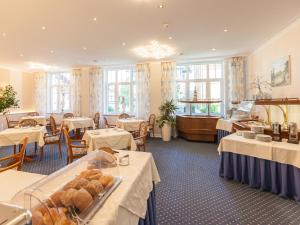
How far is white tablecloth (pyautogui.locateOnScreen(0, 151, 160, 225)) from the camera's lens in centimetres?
106

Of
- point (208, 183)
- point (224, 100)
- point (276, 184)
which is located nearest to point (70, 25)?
point (208, 183)

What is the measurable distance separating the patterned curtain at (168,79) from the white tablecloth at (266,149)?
4.23m

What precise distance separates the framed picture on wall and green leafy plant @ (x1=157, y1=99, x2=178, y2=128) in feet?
10.9

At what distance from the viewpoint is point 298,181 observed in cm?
257

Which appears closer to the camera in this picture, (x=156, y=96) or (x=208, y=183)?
(x=208, y=183)

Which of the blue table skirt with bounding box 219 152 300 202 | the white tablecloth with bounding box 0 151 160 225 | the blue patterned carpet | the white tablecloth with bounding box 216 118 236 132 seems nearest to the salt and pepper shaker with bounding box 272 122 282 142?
the blue table skirt with bounding box 219 152 300 202

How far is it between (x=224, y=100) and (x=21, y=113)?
→ 373 inches

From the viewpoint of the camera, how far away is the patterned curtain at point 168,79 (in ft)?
24.1

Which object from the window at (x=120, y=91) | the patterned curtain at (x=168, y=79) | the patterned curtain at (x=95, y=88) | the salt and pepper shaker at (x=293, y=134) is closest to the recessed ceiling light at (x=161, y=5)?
the salt and pepper shaker at (x=293, y=134)

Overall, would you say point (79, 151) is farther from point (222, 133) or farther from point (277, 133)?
point (222, 133)

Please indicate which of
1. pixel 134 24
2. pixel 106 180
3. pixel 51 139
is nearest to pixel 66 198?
pixel 106 180

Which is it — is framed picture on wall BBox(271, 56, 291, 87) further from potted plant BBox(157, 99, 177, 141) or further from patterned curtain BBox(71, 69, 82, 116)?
patterned curtain BBox(71, 69, 82, 116)

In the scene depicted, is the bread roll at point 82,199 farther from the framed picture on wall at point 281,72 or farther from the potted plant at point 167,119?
the potted plant at point 167,119

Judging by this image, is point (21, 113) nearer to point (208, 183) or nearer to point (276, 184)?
point (208, 183)
